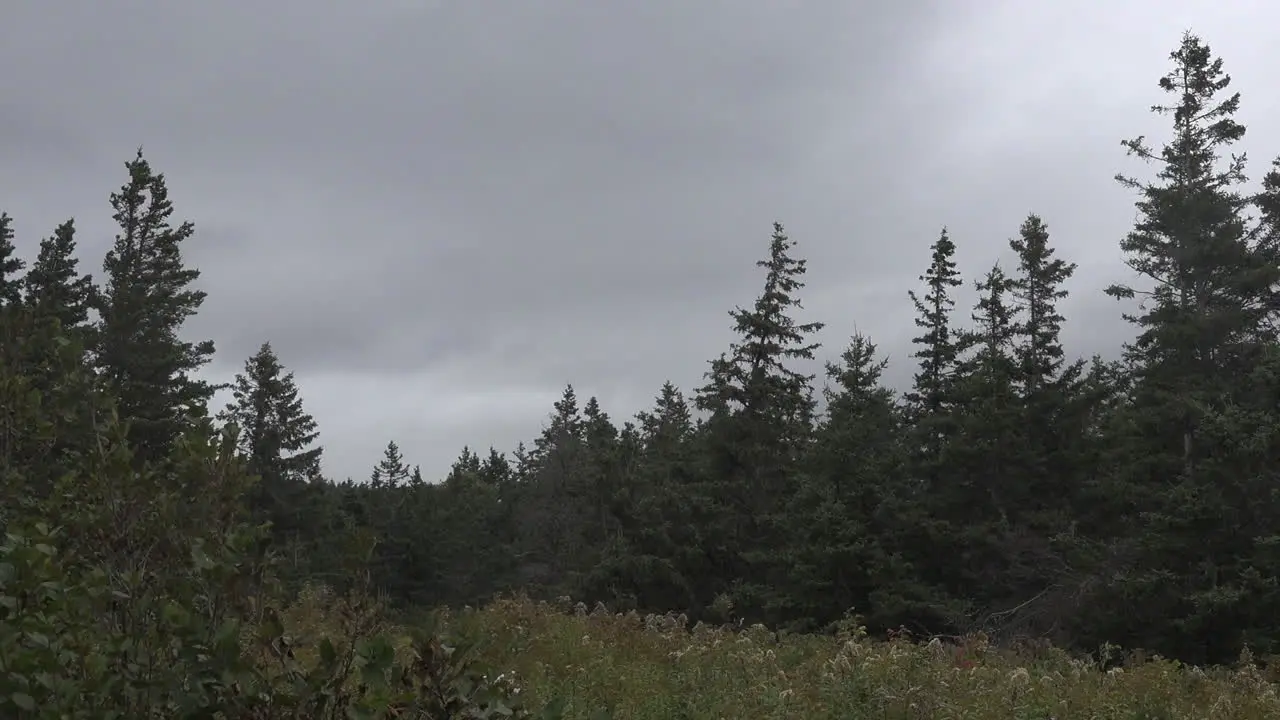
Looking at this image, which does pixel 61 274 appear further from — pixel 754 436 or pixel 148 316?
pixel 754 436

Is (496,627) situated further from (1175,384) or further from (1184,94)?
(1184,94)

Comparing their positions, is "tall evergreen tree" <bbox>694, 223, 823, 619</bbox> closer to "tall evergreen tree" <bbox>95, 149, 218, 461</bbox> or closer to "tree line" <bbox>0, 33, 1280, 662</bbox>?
"tree line" <bbox>0, 33, 1280, 662</bbox>

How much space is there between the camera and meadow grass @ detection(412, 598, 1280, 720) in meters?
7.31

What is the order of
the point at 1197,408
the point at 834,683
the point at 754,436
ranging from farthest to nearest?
1. the point at 754,436
2. the point at 1197,408
3. the point at 834,683

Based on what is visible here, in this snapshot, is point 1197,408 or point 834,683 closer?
point 834,683

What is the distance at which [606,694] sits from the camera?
8008 millimetres

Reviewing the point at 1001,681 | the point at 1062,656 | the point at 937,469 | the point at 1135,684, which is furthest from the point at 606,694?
the point at 937,469

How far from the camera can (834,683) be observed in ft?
26.5

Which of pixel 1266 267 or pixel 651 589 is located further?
pixel 651 589

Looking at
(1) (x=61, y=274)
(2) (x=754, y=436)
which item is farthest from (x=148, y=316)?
(2) (x=754, y=436)

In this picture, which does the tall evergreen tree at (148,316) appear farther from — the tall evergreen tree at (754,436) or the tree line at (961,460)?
the tall evergreen tree at (754,436)

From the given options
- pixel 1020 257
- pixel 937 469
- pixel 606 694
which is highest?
pixel 1020 257

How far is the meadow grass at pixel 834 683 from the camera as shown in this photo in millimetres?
7309

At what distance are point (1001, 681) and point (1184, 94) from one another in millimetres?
24146
